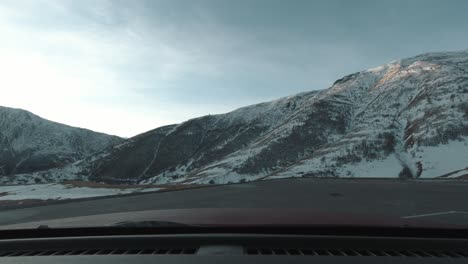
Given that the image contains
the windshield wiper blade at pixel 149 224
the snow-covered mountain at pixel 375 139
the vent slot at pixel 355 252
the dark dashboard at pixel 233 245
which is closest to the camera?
the dark dashboard at pixel 233 245

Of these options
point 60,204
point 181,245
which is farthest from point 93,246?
point 60,204

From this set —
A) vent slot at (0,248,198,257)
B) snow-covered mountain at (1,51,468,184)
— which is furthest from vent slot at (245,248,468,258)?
snow-covered mountain at (1,51,468,184)

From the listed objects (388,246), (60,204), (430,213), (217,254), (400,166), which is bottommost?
(400,166)

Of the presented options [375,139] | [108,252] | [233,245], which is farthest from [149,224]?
[375,139]

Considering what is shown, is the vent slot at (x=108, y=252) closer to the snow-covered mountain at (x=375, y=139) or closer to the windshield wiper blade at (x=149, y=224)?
the windshield wiper blade at (x=149, y=224)

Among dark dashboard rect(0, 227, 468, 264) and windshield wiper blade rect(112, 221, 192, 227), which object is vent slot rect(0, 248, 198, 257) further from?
windshield wiper blade rect(112, 221, 192, 227)

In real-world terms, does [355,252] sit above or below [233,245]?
below

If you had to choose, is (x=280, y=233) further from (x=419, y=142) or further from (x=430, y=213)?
(x=419, y=142)

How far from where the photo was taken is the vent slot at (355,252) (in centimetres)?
344

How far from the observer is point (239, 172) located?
450ft

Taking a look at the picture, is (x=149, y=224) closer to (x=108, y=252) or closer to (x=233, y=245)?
(x=108, y=252)

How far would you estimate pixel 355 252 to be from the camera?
3.53 m

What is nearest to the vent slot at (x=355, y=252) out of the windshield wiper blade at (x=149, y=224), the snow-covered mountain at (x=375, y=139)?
the windshield wiper blade at (x=149, y=224)

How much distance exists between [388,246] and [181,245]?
65.7 inches
